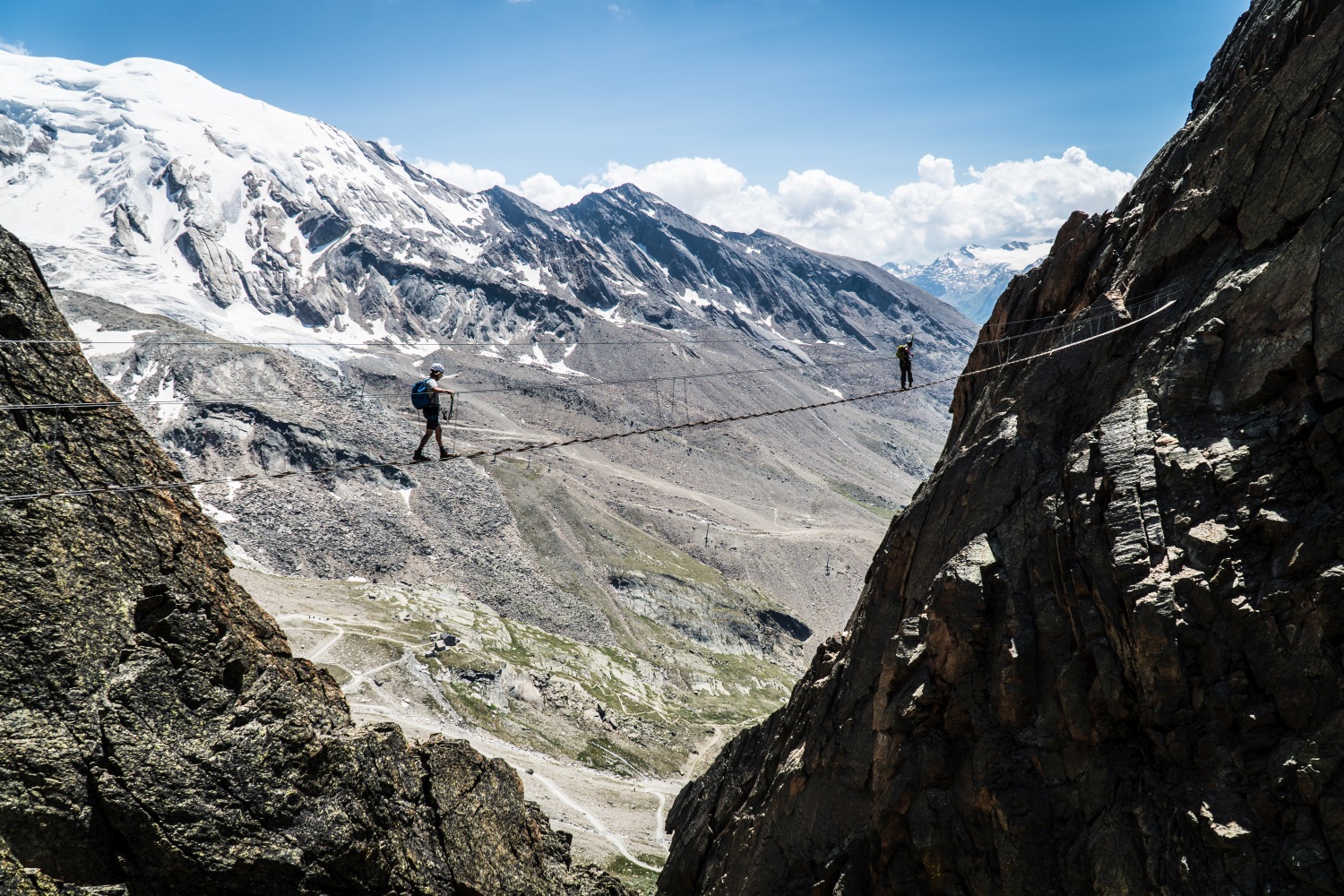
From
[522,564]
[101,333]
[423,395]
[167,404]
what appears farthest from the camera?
[101,333]

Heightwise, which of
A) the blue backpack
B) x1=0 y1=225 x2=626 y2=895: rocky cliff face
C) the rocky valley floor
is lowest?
the rocky valley floor

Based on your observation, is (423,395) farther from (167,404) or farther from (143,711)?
(167,404)

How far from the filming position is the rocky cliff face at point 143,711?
13820 millimetres

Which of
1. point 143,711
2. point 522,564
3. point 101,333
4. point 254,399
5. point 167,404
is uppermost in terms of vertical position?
point 143,711

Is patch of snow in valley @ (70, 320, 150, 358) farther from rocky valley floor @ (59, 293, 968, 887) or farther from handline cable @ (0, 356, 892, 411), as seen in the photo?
handline cable @ (0, 356, 892, 411)

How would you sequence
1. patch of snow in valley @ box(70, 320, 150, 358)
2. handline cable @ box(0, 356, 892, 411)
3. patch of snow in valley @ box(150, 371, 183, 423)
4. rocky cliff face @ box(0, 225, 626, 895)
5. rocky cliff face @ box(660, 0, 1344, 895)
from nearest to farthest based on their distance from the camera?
rocky cliff face @ box(0, 225, 626, 895)
handline cable @ box(0, 356, 892, 411)
rocky cliff face @ box(660, 0, 1344, 895)
patch of snow in valley @ box(150, 371, 183, 423)
patch of snow in valley @ box(70, 320, 150, 358)

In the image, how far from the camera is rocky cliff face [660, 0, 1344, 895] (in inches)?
629

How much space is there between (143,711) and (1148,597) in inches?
815

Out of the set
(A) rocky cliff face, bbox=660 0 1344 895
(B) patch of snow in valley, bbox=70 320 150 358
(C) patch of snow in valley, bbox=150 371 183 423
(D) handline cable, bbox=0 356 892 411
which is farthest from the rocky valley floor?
(A) rocky cliff face, bbox=660 0 1344 895

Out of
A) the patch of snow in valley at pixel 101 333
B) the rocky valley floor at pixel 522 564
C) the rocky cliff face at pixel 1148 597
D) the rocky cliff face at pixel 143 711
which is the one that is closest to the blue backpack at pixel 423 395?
the rocky cliff face at pixel 143 711

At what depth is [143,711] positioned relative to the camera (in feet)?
49.3

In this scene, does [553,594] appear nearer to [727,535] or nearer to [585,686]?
[585,686]

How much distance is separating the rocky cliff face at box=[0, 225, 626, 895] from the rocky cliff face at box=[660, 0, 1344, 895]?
12.4 m

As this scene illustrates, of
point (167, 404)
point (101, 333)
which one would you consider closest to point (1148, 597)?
point (167, 404)
